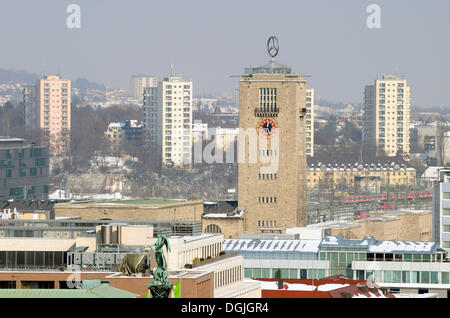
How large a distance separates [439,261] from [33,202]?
49.1 metres

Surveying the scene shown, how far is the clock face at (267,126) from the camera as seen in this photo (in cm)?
12825

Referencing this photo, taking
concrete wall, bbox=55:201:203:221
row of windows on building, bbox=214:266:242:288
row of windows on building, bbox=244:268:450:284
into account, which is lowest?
row of windows on building, bbox=244:268:450:284

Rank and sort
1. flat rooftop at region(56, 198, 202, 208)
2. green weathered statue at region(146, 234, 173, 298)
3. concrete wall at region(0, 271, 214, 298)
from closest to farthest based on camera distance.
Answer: green weathered statue at region(146, 234, 173, 298)
concrete wall at region(0, 271, 214, 298)
flat rooftop at region(56, 198, 202, 208)

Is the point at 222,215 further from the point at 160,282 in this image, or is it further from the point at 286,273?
the point at 160,282

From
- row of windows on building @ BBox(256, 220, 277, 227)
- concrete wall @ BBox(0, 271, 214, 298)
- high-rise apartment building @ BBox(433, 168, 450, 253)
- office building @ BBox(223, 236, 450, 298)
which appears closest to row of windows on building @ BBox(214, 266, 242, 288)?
concrete wall @ BBox(0, 271, 214, 298)

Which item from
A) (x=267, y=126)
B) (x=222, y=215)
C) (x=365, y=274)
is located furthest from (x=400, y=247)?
(x=267, y=126)

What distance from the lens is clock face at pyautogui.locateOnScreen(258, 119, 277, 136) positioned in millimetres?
128250

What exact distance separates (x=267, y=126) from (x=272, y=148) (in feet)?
5.47

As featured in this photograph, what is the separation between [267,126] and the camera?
12850cm

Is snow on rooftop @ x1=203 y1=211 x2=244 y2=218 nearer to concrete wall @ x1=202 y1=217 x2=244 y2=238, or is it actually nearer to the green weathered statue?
concrete wall @ x1=202 y1=217 x2=244 y2=238

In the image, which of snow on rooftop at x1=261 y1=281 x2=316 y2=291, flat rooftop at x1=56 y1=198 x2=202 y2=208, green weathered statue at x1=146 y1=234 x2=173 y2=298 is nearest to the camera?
green weathered statue at x1=146 y1=234 x2=173 y2=298
